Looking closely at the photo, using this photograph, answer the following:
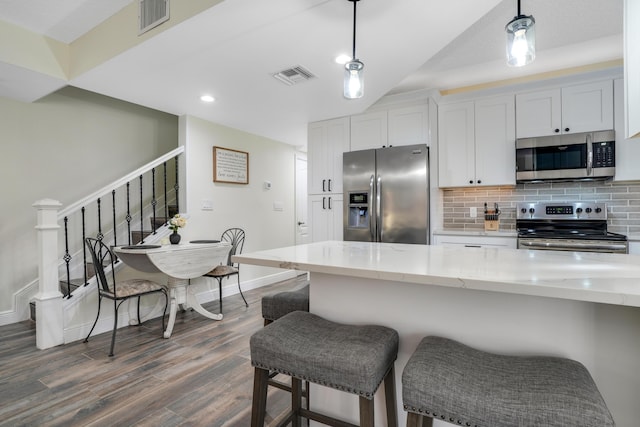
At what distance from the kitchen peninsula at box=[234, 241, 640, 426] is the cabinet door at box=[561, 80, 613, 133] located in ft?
6.74

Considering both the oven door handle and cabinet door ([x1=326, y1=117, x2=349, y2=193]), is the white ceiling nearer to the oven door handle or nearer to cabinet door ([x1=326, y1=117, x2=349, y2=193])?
cabinet door ([x1=326, y1=117, x2=349, y2=193])

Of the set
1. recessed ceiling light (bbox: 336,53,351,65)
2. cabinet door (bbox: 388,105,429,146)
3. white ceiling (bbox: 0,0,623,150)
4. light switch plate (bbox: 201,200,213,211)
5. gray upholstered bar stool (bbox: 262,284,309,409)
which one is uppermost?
white ceiling (bbox: 0,0,623,150)

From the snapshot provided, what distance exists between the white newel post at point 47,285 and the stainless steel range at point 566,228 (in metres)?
3.97

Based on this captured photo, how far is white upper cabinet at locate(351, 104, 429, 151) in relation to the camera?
3.31 m

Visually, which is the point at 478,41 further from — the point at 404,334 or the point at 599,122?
the point at 404,334

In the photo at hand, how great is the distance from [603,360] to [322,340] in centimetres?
93

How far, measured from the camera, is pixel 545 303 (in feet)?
3.65

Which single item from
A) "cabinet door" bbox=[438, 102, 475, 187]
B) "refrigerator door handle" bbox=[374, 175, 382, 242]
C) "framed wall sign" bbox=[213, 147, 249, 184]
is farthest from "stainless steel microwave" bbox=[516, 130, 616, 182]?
"framed wall sign" bbox=[213, 147, 249, 184]

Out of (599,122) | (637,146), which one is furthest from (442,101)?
(637,146)

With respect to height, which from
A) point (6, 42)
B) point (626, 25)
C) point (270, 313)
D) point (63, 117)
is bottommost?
point (270, 313)

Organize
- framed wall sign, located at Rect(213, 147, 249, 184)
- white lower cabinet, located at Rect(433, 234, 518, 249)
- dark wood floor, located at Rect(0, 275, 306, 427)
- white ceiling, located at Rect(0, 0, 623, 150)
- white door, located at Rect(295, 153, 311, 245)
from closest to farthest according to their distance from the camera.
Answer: dark wood floor, located at Rect(0, 275, 306, 427), white ceiling, located at Rect(0, 0, 623, 150), white lower cabinet, located at Rect(433, 234, 518, 249), framed wall sign, located at Rect(213, 147, 249, 184), white door, located at Rect(295, 153, 311, 245)

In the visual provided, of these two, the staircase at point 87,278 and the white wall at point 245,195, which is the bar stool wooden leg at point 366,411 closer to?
the staircase at point 87,278

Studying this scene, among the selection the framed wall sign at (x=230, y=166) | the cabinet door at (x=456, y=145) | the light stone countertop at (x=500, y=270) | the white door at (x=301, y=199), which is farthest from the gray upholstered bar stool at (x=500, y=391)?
the white door at (x=301, y=199)

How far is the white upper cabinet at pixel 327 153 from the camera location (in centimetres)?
380
